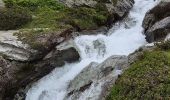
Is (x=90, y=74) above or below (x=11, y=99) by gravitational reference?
above

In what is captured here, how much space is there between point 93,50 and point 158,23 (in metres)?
4.01

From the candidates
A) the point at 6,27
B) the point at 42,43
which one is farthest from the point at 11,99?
the point at 6,27

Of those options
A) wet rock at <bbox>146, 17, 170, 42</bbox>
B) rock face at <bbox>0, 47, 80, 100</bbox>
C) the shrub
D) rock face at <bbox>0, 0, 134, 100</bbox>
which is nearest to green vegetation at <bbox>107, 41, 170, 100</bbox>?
rock face at <bbox>0, 0, 134, 100</bbox>

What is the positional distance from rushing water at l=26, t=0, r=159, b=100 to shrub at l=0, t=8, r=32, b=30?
3332 mm

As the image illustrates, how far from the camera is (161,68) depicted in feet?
49.1

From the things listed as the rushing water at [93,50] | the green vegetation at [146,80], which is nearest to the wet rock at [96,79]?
the rushing water at [93,50]

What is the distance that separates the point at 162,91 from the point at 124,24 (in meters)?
13.0

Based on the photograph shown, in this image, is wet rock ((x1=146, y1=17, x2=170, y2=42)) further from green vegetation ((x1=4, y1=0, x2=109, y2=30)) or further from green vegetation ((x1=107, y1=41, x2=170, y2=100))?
green vegetation ((x1=107, y1=41, x2=170, y2=100))

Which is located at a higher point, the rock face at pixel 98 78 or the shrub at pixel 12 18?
the shrub at pixel 12 18

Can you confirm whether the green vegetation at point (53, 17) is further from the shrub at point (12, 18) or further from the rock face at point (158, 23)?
the rock face at point (158, 23)

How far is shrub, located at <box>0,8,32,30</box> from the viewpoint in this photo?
22344mm

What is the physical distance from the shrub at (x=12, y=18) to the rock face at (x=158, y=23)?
712cm

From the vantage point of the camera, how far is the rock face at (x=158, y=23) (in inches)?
832

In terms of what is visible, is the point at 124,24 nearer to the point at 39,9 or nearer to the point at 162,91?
the point at 39,9
